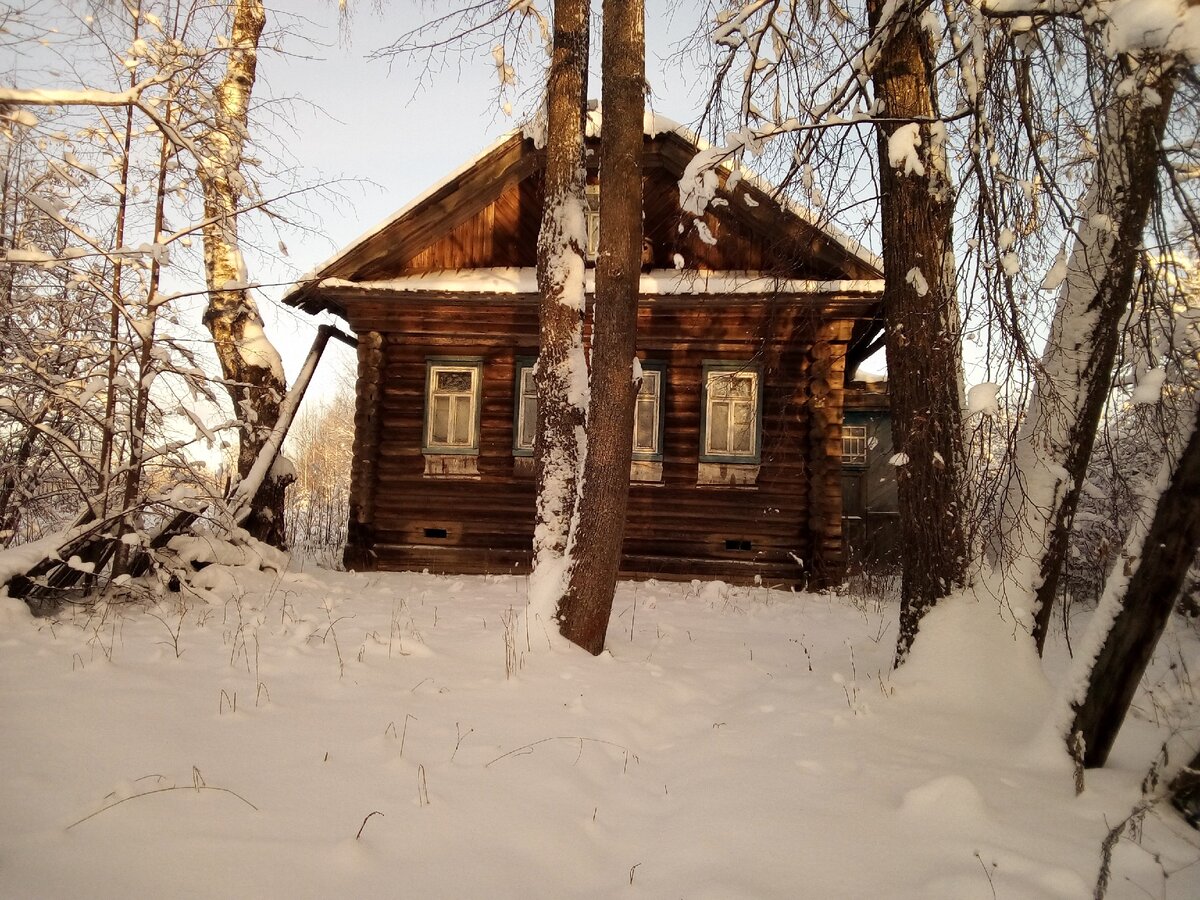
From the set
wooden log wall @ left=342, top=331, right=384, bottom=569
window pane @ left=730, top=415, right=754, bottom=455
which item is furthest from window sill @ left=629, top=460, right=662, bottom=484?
wooden log wall @ left=342, top=331, right=384, bottom=569

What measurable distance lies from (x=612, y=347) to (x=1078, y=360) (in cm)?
245

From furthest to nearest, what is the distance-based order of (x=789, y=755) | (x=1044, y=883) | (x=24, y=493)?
(x=24, y=493) → (x=789, y=755) → (x=1044, y=883)

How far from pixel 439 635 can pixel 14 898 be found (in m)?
3.12

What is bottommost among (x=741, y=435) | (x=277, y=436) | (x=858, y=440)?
(x=277, y=436)

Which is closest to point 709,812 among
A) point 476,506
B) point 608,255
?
point 608,255

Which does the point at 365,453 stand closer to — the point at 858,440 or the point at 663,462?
the point at 663,462

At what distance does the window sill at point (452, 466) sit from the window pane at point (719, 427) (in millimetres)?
3141

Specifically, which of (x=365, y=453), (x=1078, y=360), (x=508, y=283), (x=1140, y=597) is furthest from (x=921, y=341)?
(x=365, y=453)

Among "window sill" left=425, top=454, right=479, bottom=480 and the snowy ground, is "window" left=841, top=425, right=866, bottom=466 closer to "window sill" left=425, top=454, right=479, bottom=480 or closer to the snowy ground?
"window sill" left=425, top=454, right=479, bottom=480

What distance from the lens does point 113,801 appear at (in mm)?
1979

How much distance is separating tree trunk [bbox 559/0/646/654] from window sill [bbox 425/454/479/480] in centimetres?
520

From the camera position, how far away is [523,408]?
9430 mm

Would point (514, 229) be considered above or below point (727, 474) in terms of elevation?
above

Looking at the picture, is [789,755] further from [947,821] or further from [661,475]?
[661,475]
